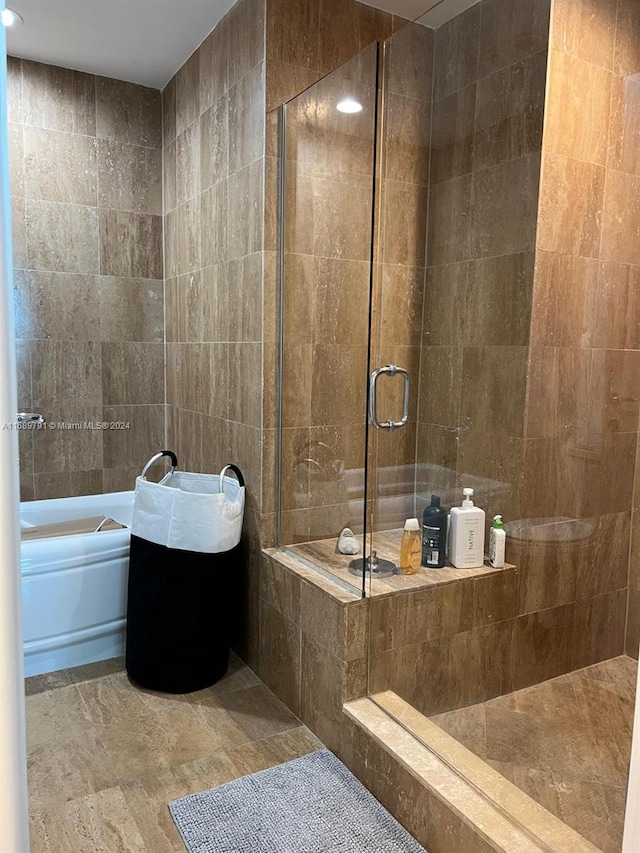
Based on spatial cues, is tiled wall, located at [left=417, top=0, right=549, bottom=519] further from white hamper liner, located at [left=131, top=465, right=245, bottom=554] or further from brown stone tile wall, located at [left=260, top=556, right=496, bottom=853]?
white hamper liner, located at [left=131, top=465, right=245, bottom=554]

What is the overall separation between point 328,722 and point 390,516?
2.31 ft

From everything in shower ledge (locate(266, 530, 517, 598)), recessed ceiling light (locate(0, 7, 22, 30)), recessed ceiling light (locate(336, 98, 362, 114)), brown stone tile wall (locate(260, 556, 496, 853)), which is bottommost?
brown stone tile wall (locate(260, 556, 496, 853))

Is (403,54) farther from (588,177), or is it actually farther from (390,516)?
(390,516)

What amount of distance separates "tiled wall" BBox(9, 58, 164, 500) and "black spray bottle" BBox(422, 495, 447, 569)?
5.64ft

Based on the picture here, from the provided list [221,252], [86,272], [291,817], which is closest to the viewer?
[291,817]

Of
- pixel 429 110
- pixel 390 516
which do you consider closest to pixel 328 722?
pixel 390 516

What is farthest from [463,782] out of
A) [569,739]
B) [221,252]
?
[221,252]

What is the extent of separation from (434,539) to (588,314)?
2.94 ft

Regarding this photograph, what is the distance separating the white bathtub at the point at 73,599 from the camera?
2.42m

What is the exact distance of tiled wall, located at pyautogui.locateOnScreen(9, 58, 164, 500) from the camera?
2969mm

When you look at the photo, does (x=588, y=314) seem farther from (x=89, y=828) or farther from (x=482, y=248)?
(x=89, y=828)

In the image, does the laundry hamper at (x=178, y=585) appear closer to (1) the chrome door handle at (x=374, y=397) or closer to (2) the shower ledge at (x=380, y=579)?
(2) the shower ledge at (x=380, y=579)

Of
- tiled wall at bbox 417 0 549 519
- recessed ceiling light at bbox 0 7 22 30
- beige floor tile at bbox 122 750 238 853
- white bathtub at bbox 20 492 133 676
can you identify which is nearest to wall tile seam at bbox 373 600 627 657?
tiled wall at bbox 417 0 549 519

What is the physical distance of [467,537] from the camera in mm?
2162
